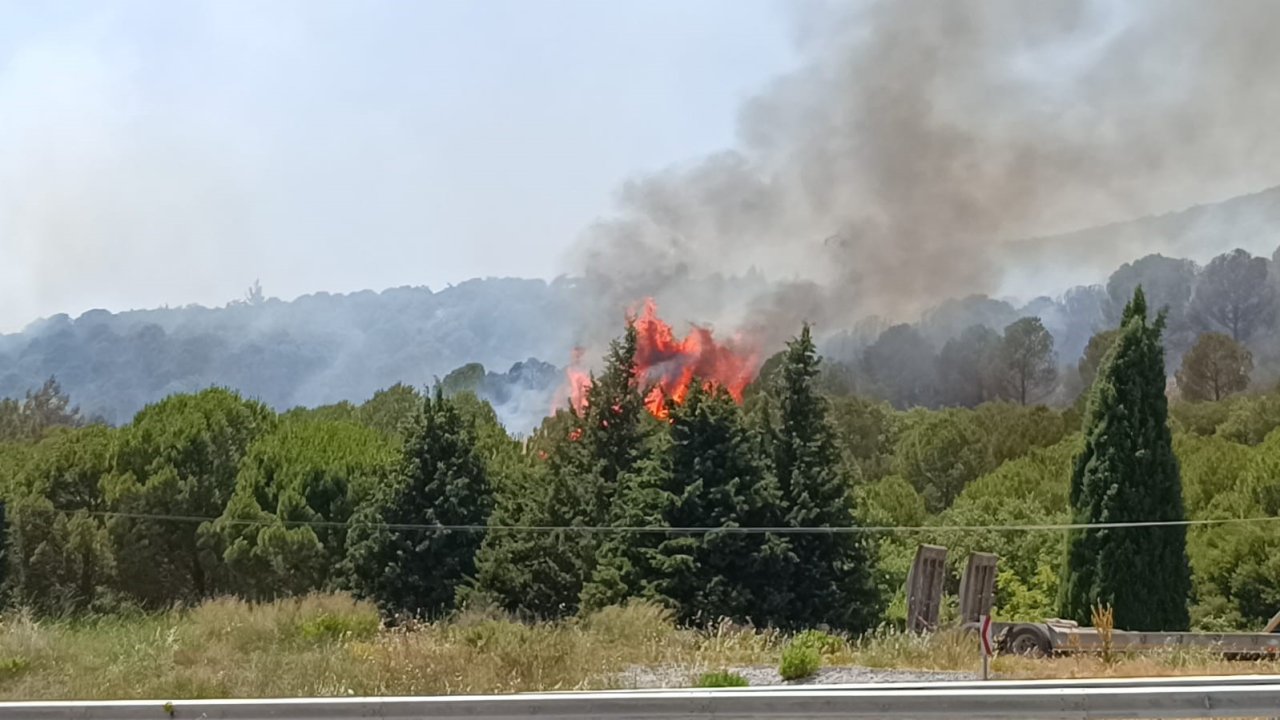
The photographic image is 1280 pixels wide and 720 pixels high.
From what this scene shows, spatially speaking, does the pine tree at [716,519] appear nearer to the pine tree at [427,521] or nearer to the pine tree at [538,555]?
the pine tree at [538,555]

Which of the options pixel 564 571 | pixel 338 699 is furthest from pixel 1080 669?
pixel 564 571

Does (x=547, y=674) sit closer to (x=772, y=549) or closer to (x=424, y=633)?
(x=424, y=633)

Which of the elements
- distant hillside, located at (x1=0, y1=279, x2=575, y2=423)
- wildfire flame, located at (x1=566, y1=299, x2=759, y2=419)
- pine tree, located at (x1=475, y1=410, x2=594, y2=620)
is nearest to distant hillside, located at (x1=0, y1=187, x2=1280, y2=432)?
distant hillside, located at (x1=0, y1=279, x2=575, y2=423)

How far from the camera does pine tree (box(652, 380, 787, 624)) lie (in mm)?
25812

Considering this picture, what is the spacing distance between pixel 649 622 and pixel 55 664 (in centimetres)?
837

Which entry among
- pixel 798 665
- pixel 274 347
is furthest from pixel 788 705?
pixel 274 347

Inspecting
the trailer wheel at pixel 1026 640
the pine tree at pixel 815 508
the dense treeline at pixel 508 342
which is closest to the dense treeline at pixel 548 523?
the pine tree at pixel 815 508

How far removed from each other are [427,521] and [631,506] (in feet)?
16.7

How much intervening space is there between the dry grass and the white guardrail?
13.2 ft

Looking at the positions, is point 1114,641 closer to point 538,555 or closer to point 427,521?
point 538,555

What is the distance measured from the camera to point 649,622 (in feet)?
65.0

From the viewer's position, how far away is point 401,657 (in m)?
14.9

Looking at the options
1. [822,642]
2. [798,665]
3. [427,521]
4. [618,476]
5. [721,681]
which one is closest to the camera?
[721,681]

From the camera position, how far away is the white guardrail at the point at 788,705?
25.3 ft
